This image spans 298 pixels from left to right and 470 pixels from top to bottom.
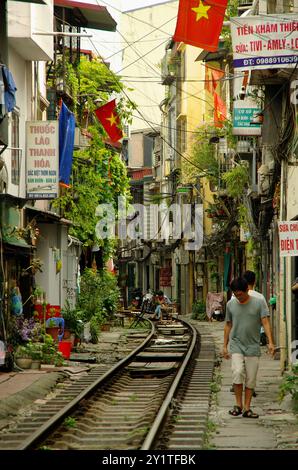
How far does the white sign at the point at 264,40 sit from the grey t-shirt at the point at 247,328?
537 cm

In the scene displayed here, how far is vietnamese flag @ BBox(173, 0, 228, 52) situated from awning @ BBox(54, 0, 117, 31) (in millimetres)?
15475

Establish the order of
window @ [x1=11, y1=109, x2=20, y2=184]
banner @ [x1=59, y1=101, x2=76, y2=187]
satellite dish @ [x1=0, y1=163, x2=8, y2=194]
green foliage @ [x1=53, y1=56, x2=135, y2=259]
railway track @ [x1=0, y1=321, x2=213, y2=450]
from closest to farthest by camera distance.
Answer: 1. railway track @ [x1=0, y1=321, x2=213, y2=450]
2. satellite dish @ [x1=0, y1=163, x2=8, y2=194]
3. window @ [x1=11, y1=109, x2=20, y2=184]
4. banner @ [x1=59, y1=101, x2=76, y2=187]
5. green foliage @ [x1=53, y1=56, x2=135, y2=259]

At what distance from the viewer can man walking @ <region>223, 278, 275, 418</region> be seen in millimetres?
14227

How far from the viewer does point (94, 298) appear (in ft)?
115

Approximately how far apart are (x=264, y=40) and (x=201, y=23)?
130cm

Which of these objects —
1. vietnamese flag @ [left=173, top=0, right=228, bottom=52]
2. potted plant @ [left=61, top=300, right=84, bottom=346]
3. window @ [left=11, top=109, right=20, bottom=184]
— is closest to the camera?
vietnamese flag @ [left=173, top=0, right=228, bottom=52]

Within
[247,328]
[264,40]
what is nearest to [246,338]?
[247,328]

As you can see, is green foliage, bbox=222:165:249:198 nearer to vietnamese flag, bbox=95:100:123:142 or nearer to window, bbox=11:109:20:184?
vietnamese flag, bbox=95:100:123:142

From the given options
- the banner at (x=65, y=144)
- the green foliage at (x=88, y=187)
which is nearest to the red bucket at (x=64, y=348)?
the banner at (x=65, y=144)

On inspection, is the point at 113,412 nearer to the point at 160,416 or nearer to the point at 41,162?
the point at 160,416

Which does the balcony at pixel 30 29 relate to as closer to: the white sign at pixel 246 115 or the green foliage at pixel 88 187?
the white sign at pixel 246 115

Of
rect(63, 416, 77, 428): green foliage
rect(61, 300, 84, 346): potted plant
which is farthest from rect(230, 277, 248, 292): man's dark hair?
rect(61, 300, 84, 346): potted plant

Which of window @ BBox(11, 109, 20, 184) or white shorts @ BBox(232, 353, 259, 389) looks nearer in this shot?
white shorts @ BBox(232, 353, 259, 389)
